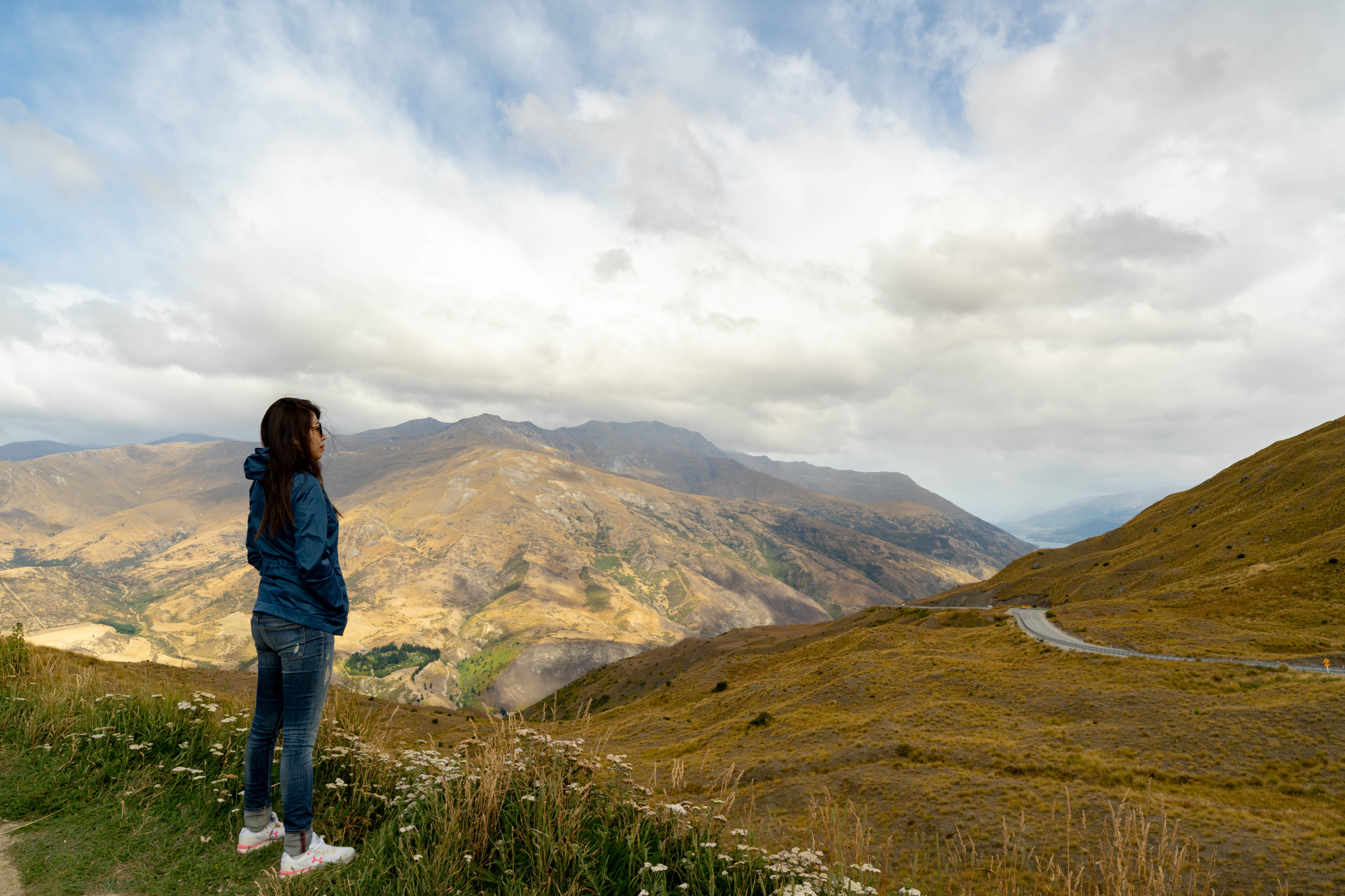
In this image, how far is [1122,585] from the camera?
70.8 meters

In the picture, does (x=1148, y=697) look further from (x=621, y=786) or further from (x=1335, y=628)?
(x=621, y=786)

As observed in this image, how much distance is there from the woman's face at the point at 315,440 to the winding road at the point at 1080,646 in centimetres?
4517

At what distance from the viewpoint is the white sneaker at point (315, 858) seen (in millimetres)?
4992

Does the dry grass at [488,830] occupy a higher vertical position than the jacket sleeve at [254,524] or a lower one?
lower

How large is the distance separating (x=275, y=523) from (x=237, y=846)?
10.4 ft

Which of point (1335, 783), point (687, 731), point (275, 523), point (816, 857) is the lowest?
point (687, 731)

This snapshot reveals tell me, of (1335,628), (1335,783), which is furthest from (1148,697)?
(1335,628)

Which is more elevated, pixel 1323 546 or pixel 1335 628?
pixel 1323 546

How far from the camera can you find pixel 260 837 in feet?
18.0

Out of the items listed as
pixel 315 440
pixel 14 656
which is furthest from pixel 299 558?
pixel 14 656

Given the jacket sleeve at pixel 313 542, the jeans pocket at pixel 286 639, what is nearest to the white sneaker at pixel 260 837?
the jeans pocket at pixel 286 639

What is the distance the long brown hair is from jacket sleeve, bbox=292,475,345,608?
0.28 feet

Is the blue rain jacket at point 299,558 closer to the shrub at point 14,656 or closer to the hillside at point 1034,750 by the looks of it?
the hillside at point 1034,750

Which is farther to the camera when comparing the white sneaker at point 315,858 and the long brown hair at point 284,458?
the long brown hair at point 284,458
